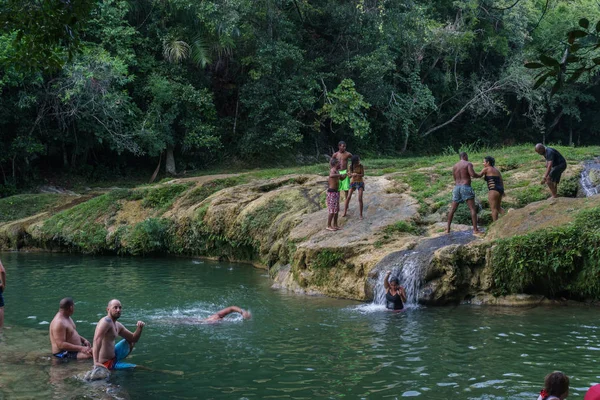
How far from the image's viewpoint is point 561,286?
41.0ft

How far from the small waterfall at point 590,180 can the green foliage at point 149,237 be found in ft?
39.8

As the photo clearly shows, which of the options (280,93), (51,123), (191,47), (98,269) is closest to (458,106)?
(280,93)

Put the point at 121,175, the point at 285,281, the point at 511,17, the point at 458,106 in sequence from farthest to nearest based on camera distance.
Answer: the point at 458,106
the point at 511,17
the point at 121,175
the point at 285,281

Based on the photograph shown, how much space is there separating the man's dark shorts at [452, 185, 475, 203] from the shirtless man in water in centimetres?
803

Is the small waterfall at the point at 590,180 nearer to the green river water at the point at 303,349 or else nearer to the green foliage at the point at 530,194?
the green foliage at the point at 530,194

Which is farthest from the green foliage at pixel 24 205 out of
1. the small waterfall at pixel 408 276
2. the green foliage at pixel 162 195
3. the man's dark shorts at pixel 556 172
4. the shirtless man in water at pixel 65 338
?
the man's dark shorts at pixel 556 172

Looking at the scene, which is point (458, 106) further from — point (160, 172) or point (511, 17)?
point (160, 172)

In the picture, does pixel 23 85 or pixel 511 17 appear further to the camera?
pixel 511 17

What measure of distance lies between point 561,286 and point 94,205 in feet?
54.4

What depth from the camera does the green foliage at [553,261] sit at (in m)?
12.1

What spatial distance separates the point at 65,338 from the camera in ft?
31.1

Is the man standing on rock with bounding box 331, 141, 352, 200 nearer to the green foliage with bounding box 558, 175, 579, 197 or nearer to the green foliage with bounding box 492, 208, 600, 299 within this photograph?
the green foliage with bounding box 492, 208, 600, 299

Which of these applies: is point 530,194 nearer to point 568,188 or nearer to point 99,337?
point 568,188

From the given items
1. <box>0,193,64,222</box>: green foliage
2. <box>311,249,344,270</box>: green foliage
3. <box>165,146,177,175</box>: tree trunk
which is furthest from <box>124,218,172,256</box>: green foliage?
<box>165,146,177,175</box>: tree trunk
